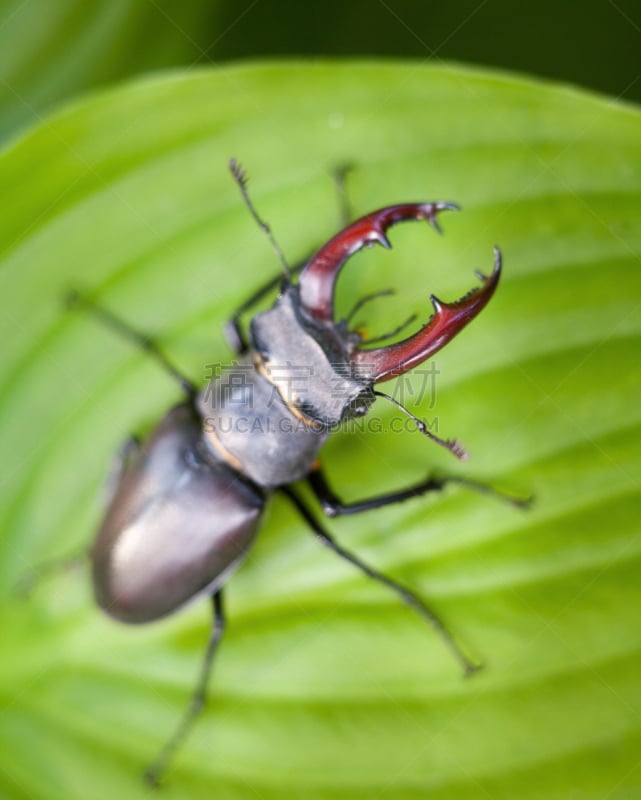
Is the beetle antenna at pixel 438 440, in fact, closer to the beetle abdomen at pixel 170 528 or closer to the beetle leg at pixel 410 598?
the beetle leg at pixel 410 598

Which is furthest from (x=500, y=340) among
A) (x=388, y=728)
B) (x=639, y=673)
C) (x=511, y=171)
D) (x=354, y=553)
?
(x=388, y=728)

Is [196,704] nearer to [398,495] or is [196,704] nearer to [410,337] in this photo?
[398,495]

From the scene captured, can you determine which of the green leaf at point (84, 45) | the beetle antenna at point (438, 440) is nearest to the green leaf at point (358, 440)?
the beetle antenna at point (438, 440)

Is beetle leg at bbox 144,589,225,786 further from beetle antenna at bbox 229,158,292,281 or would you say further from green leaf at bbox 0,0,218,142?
green leaf at bbox 0,0,218,142

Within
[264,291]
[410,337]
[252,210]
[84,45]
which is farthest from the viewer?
[84,45]

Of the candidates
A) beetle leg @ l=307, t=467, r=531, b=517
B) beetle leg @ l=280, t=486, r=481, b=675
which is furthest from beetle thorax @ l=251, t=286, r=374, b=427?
beetle leg @ l=280, t=486, r=481, b=675

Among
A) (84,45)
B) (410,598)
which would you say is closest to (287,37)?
(84,45)

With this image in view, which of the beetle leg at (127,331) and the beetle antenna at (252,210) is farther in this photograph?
the beetle leg at (127,331)
